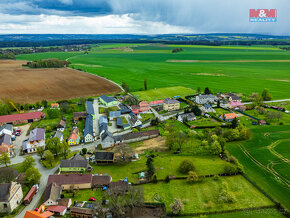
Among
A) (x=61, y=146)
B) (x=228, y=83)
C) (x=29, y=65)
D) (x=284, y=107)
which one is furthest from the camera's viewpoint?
(x=29, y=65)

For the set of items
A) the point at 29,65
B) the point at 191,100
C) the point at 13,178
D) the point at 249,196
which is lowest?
the point at 249,196

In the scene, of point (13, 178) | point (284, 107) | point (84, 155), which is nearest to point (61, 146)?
point (84, 155)

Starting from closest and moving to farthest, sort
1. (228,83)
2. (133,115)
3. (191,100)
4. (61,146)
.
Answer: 1. (61,146)
2. (133,115)
3. (191,100)
4. (228,83)

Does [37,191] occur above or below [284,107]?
below

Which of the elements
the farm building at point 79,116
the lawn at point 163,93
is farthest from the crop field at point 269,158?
the farm building at point 79,116

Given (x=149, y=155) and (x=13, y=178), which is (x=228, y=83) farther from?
(x=13, y=178)

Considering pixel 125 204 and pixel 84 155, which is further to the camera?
pixel 84 155
